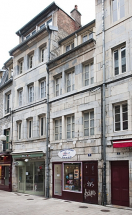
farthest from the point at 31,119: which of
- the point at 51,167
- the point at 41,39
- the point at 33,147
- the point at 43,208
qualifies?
the point at 43,208

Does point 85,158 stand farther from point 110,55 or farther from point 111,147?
point 110,55

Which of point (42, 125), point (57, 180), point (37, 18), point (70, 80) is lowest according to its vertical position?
point (57, 180)

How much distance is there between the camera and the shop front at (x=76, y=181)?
13.6m

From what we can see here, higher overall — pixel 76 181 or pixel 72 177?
pixel 72 177

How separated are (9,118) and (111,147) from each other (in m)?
11.7

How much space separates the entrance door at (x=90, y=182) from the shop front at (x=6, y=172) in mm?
8667

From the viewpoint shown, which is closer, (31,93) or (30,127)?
(30,127)

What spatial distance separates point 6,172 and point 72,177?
9.01 metres

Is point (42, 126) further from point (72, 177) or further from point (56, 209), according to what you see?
point (56, 209)

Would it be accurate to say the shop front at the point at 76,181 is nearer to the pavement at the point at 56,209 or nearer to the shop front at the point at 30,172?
the pavement at the point at 56,209

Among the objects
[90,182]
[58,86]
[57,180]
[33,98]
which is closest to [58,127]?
[58,86]

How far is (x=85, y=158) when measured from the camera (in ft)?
46.4

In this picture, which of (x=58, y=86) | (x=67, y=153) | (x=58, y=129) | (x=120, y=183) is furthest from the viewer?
(x=58, y=86)

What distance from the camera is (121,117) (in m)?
12.7
